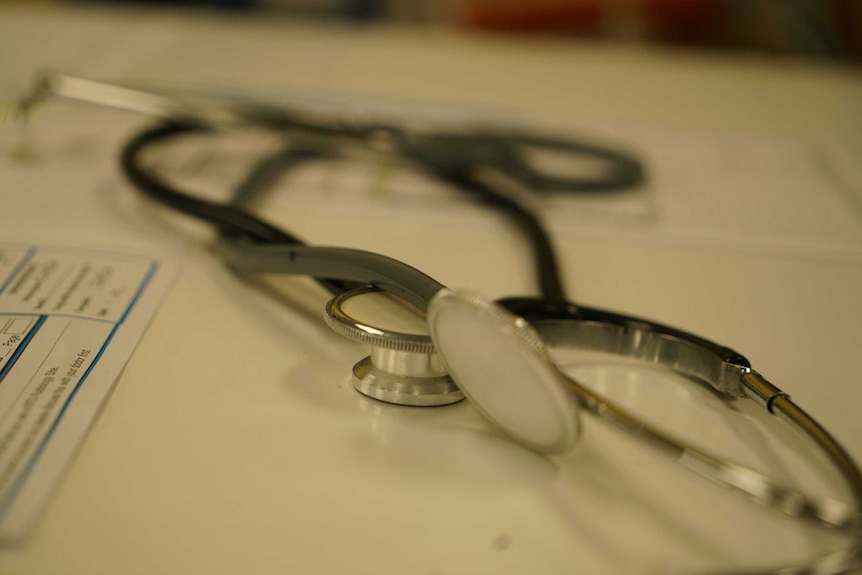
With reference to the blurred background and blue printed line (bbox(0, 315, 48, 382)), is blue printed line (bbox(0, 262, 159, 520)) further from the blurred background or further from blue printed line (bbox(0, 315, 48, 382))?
the blurred background

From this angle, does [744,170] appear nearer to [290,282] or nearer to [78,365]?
[290,282]

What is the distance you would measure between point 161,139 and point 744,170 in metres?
0.54

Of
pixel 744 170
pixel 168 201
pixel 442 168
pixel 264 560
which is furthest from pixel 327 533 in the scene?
pixel 744 170

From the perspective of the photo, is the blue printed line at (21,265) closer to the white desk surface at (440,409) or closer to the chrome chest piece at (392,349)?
the white desk surface at (440,409)

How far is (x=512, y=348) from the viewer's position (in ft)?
0.99

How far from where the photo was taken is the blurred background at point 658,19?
133 centimetres

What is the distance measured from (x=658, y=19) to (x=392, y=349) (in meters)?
1.25

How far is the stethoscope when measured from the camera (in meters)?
0.28

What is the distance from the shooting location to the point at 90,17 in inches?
41.8

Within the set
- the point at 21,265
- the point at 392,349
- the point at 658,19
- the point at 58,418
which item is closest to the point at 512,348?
the point at 392,349

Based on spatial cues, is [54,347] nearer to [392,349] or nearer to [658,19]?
[392,349]

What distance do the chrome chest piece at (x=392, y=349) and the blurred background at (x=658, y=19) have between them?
106cm

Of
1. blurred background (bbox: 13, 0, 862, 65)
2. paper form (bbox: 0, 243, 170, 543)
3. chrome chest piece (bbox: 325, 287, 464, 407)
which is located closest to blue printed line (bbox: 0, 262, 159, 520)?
paper form (bbox: 0, 243, 170, 543)

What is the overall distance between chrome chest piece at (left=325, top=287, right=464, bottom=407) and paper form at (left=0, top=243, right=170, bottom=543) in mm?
127
